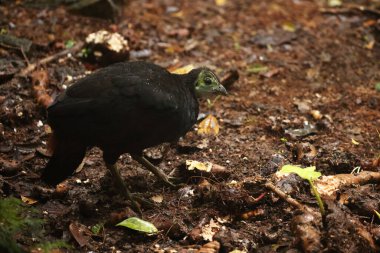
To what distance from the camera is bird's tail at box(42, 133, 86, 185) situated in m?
4.31

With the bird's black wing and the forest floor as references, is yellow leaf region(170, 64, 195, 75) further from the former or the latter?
the bird's black wing

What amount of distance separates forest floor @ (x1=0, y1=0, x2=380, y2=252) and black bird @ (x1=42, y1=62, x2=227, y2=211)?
0.35 meters

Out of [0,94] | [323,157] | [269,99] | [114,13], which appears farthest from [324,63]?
[0,94]

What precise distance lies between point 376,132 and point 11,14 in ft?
16.1

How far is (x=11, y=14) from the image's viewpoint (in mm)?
6828

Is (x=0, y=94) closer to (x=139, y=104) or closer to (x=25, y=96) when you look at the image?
(x=25, y=96)

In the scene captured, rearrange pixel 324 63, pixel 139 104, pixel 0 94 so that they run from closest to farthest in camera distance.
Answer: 1. pixel 139 104
2. pixel 0 94
3. pixel 324 63

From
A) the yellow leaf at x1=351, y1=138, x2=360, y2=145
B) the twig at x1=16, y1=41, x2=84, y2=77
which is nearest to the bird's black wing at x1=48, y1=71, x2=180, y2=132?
the twig at x1=16, y1=41, x2=84, y2=77

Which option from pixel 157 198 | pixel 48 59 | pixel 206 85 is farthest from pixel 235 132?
pixel 48 59

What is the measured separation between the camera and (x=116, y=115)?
155 inches

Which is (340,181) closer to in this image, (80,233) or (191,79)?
(191,79)

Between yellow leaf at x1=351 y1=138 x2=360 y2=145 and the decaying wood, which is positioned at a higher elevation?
the decaying wood

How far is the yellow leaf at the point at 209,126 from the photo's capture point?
534 cm

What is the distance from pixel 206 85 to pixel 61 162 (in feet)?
4.93
